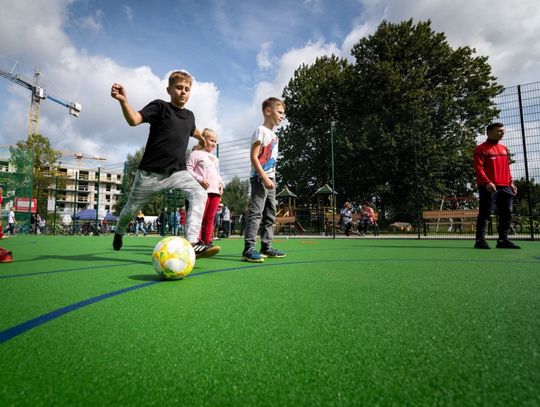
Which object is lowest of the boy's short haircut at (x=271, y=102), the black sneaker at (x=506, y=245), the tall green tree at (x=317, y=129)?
the black sneaker at (x=506, y=245)

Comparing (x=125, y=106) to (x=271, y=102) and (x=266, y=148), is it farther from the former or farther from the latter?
(x=271, y=102)

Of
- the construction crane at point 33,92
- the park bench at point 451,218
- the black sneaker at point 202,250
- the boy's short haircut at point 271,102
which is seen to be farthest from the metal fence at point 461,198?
the construction crane at point 33,92

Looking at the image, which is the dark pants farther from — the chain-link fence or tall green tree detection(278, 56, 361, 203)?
the chain-link fence

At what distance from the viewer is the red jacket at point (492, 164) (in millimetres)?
5691

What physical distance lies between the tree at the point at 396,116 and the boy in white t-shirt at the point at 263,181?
304 inches

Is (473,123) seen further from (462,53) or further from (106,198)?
(106,198)

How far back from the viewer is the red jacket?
18.7 feet

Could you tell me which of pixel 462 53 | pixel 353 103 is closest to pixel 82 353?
pixel 353 103

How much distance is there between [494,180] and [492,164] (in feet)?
0.93

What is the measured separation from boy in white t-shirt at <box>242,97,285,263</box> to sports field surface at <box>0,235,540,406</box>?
1956mm

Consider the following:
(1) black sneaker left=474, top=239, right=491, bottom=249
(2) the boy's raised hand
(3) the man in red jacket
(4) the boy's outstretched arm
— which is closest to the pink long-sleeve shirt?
(4) the boy's outstretched arm

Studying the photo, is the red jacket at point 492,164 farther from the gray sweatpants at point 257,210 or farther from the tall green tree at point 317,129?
the tall green tree at point 317,129

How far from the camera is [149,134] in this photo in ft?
12.6

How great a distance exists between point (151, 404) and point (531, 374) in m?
1.00
